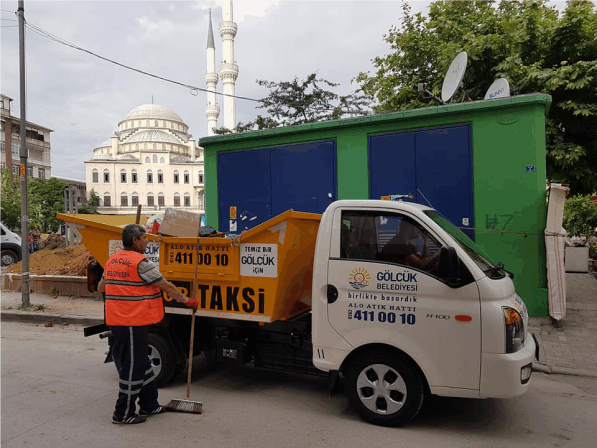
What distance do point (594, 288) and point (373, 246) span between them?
9462mm

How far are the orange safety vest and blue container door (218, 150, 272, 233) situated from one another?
218 inches

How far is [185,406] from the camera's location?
421 centimetres

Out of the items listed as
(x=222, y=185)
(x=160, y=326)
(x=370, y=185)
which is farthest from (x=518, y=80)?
(x=160, y=326)

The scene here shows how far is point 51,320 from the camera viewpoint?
888cm

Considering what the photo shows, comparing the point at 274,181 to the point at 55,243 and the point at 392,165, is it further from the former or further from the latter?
the point at 55,243

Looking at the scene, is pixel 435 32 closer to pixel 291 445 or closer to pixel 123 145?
pixel 291 445

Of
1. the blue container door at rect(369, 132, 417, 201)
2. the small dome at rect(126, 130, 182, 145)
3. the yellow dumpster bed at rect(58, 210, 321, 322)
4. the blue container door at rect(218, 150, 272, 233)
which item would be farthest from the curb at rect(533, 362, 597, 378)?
the small dome at rect(126, 130, 182, 145)

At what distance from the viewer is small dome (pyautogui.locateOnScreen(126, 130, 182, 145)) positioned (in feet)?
288

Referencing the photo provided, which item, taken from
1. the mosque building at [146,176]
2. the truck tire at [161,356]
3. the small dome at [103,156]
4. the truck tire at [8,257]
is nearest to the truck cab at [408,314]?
the truck tire at [161,356]

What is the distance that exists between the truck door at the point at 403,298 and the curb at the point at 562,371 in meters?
2.59

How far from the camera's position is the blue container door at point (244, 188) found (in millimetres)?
9492

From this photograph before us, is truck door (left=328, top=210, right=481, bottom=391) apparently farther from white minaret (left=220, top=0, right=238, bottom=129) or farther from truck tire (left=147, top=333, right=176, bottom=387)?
white minaret (left=220, top=0, right=238, bottom=129)

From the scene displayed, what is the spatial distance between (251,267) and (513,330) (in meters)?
2.32

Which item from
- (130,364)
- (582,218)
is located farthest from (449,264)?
(582,218)
